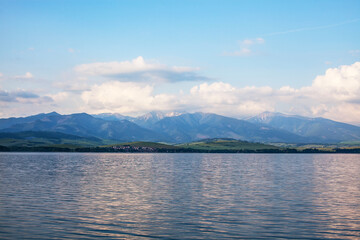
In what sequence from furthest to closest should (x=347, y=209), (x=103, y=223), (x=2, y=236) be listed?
(x=347, y=209)
(x=103, y=223)
(x=2, y=236)

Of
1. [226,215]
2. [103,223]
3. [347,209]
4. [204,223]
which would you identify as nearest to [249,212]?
[226,215]

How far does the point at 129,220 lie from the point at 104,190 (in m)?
25.6

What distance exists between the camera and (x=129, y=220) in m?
39.8

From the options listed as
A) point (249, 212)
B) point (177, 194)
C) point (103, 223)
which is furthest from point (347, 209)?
point (103, 223)

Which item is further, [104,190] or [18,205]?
[104,190]

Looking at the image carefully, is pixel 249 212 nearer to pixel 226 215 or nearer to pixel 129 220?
pixel 226 215

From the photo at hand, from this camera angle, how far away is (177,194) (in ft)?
198

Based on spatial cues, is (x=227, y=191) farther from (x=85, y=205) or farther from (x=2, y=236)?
(x=2, y=236)

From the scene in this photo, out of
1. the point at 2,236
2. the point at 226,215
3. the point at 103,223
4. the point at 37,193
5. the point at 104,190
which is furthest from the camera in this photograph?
the point at 104,190

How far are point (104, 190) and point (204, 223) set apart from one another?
30.2m

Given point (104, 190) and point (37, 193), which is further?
point (104, 190)

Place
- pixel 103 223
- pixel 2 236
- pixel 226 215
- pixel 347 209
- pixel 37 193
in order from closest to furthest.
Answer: pixel 2 236 → pixel 103 223 → pixel 226 215 → pixel 347 209 → pixel 37 193

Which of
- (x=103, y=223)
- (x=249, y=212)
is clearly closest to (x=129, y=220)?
(x=103, y=223)

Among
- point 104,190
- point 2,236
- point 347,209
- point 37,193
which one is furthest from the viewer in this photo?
point 104,190
